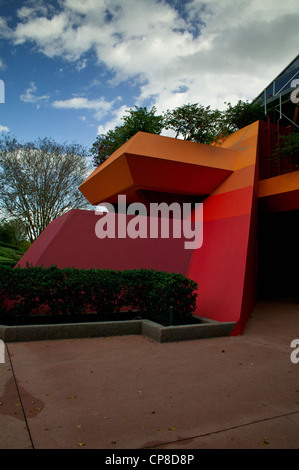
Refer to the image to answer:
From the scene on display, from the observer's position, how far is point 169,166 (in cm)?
978

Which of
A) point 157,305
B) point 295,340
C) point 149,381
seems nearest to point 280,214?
point 295,340

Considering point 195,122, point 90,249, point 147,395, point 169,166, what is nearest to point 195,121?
point 195,122

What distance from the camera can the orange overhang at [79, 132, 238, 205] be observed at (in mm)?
9539

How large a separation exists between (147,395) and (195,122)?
1127cm

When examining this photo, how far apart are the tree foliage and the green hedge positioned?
15664 millimetres

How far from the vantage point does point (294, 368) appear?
16.6 ft

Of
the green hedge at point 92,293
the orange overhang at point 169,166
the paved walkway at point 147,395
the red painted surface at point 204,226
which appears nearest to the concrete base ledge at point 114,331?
the paved walkway at point 147,395

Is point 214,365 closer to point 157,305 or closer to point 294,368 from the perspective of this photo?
point 294,368

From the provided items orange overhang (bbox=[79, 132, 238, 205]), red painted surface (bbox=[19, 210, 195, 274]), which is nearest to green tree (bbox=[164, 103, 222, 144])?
orange overhang (bbox=[79, 132, 238, 205])

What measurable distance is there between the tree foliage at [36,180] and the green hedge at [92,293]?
15664 mm

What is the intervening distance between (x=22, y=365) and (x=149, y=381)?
1.95 metres

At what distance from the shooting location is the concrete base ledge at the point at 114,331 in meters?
6.18

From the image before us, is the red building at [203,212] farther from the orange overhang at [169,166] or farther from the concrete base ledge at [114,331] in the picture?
the concrete base ledge at [114,331]

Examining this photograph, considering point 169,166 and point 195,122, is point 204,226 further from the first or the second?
point 195,122
